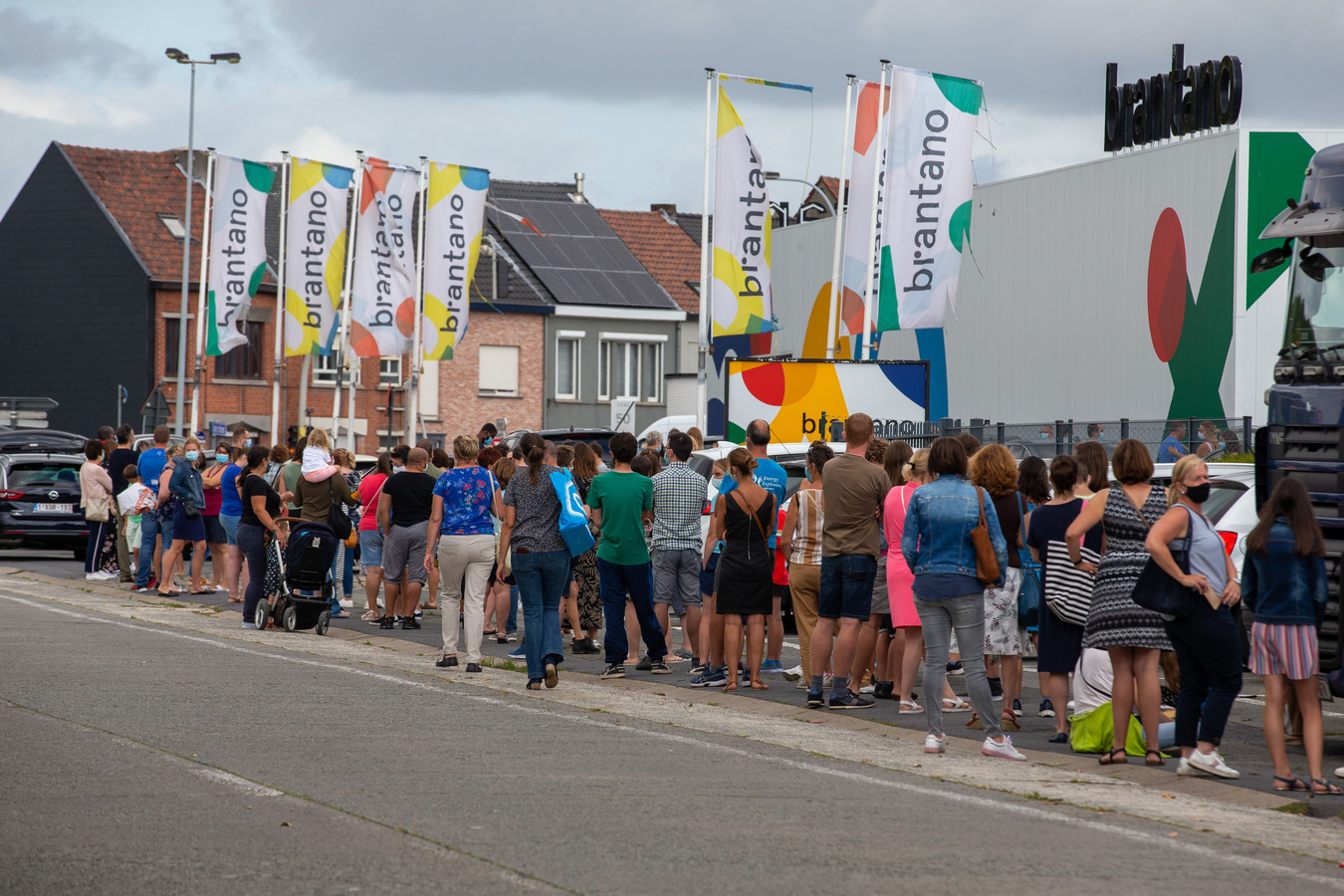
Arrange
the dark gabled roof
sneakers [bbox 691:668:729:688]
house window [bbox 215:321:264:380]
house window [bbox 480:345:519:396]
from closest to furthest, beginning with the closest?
1. sneakers [bbox 691:668:729:688]
2. house window [bbox 215:321:264:380]
3. house window [bbox 480:345:519:396]
4. the dark gabled roof

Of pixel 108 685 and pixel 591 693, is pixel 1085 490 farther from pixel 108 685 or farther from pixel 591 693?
pixel 108 685

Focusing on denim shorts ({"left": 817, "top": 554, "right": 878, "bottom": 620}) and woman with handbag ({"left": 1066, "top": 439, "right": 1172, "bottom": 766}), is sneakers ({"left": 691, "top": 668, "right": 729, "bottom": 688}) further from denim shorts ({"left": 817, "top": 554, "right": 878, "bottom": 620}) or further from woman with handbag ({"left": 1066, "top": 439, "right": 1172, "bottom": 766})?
woman with handbag ({"left": 1066, "top": 439, "right": 1172, "bottom": 766})

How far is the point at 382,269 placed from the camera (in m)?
32.4

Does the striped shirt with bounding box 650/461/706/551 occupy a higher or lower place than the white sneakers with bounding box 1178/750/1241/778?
higher

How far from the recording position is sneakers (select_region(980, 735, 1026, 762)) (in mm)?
9516

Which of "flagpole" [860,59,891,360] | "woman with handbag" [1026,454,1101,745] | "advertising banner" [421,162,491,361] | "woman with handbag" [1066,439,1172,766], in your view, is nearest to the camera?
"woman with handbag" [1066,439,1172,766]

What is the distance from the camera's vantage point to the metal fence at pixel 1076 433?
22.5m

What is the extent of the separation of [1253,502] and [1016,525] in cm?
275

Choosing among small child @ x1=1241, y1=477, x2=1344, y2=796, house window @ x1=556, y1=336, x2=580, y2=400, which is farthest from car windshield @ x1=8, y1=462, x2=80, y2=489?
house window @ x1=556, y1=336, x2=580, y2=400

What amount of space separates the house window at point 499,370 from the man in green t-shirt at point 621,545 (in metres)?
42.7

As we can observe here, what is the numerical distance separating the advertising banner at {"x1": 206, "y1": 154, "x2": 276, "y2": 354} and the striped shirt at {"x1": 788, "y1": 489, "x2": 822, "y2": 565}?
905 inches

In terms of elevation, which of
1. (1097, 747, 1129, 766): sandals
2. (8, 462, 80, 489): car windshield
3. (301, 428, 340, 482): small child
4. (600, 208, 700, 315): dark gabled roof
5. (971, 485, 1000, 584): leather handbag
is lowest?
(1097, 747, 1129, 766): sandals

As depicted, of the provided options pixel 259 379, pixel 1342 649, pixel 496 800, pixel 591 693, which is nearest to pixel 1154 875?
pixel 496 800

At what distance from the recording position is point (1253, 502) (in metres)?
12.5
